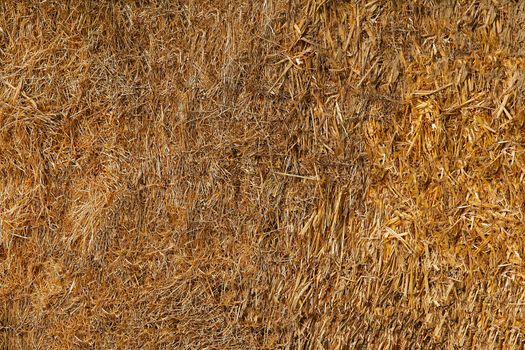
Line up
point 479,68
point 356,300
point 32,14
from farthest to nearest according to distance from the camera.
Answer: point 32,14 < point 356,300 < point 479,68

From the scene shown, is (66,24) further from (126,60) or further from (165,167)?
(165,167)

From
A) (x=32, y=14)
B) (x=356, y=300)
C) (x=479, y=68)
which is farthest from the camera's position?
(x=32, y=14)

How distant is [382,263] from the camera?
2557 mm

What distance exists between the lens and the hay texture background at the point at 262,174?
2.45 meters

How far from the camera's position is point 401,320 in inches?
100

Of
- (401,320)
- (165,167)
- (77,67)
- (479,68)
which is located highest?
(479,68)

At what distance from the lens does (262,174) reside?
2602 millimetres

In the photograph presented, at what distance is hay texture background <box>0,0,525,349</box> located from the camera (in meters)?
2.45

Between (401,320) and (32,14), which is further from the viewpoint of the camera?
(32,14)

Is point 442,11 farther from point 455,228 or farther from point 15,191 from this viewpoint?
point 15,191

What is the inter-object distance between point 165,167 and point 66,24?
2.08 feet

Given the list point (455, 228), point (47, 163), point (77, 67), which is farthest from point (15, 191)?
point (455, 228)

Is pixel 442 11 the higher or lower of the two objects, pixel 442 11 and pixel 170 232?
the higher

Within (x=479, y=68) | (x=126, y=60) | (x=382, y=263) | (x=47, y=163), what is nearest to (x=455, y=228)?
(x=382, y=263)
